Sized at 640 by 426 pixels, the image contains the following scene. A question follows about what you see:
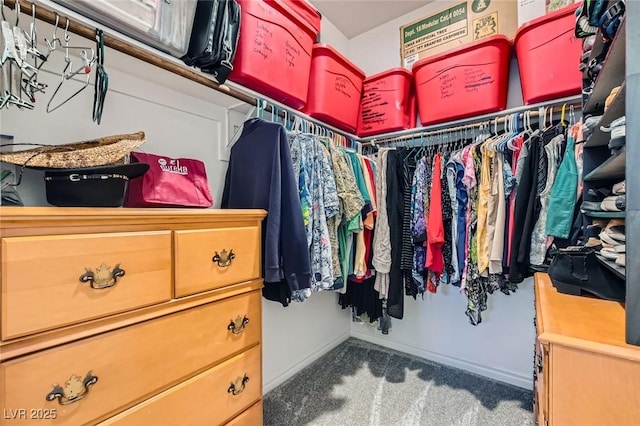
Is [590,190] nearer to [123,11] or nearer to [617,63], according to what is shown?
[617,63]

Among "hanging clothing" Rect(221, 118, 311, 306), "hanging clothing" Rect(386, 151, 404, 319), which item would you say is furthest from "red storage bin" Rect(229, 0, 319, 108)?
"hanging clothing" Rect(386, 151, 404, 319)

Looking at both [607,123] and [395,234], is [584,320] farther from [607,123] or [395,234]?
[395,234]

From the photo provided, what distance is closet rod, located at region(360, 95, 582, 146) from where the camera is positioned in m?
1.43

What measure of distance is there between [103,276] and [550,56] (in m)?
2.04

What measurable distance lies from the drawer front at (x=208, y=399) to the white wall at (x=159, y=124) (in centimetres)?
67

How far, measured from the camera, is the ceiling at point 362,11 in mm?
2037

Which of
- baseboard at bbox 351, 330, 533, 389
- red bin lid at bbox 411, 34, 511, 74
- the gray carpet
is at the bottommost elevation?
the gray carpet

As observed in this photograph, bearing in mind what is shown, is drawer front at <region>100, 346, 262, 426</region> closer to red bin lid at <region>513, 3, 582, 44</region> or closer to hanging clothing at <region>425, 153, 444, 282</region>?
hanging clothing at <region>425, 153, 444, 282</region>

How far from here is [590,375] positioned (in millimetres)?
561

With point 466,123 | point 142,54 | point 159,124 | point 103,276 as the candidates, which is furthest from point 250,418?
point 466,123

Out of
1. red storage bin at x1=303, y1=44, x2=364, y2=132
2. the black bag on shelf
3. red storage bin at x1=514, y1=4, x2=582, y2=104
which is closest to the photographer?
the black bag on shelf

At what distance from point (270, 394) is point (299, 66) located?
189cm

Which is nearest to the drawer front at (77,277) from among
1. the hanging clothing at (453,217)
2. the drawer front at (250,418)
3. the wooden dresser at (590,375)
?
A: the drawer front at (250,418)

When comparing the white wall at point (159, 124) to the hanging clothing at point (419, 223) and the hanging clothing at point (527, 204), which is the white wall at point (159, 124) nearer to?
the hanging clothing at point (419, 223)
